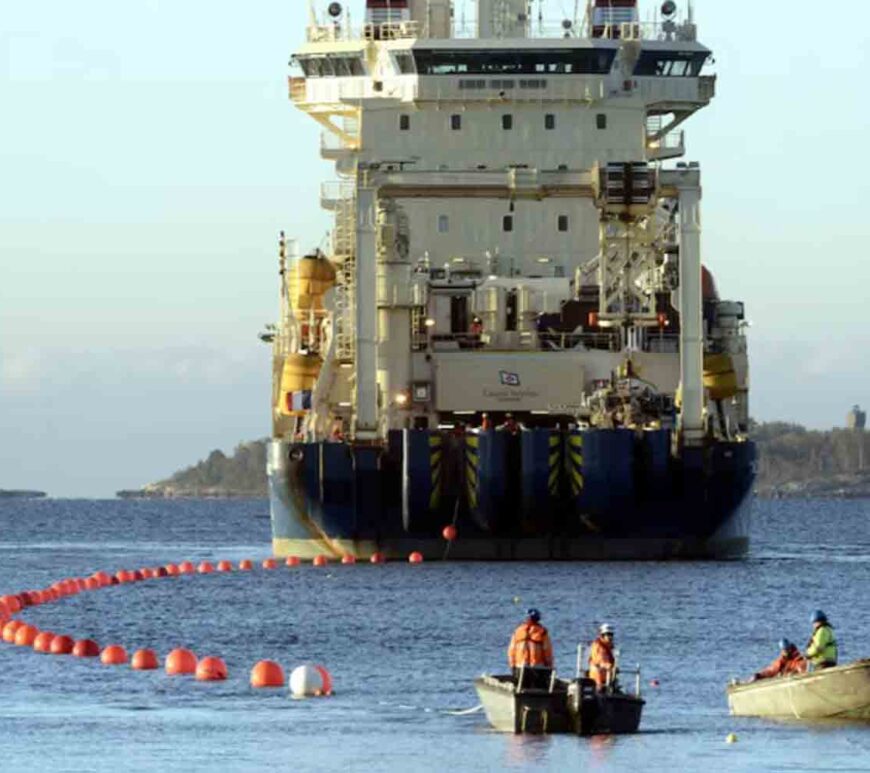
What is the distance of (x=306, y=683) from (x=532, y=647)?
729 centimetres

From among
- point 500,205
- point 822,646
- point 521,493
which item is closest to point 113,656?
point 822,646

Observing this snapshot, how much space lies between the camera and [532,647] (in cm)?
4041

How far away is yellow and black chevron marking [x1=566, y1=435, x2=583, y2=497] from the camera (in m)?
75.4

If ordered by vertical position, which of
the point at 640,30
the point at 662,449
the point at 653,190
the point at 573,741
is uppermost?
the point at 640,30

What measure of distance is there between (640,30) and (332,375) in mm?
18216

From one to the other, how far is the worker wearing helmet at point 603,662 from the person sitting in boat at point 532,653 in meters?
0.60

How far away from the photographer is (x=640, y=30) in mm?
93250

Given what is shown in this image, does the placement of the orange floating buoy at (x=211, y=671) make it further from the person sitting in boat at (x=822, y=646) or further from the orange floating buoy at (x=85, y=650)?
the person sitting in boat at (x=822, y=646)

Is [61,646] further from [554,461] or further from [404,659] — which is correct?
[554,461]

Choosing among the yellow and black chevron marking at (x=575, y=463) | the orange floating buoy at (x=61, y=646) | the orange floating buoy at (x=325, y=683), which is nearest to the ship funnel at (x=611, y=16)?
the yellow and black chevron marking at (x=575, y=463)

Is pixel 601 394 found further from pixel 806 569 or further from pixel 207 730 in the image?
pixel 207 730

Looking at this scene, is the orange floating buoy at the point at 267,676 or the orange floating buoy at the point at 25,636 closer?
the orange floating buoy at the point at 267,676

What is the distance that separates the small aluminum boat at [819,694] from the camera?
41.2 metres

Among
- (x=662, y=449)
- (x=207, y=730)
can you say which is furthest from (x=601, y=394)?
(x=207, y=730)
